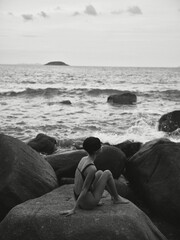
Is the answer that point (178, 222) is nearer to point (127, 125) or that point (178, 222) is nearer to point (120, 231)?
point (120, 231)

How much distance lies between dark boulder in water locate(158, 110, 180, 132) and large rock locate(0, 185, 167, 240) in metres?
10.9

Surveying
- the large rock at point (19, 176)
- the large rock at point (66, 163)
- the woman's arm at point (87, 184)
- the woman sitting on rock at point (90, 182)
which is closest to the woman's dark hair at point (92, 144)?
the woman sitting on rock at point (90, 182)

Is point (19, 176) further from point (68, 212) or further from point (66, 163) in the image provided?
point (66, 163)

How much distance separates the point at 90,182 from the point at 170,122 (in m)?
11.3

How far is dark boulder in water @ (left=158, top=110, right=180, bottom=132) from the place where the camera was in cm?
1549

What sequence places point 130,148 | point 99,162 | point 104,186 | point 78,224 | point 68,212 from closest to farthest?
point 78,224 → point 68,212 → point 104,186 → point 99,162 → point 130,148

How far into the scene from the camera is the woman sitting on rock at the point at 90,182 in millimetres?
4895

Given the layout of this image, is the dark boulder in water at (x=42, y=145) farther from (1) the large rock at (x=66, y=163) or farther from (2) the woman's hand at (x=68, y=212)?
(2) the woman's hand at (x=68, y=212)

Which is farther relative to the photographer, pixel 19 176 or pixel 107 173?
pixel 19 176

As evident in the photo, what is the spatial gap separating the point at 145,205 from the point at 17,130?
1007 cm

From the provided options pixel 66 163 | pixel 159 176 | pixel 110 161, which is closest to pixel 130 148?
pixel 110 161

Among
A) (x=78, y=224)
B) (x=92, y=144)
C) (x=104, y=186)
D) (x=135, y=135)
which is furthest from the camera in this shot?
(x=135, y=135)

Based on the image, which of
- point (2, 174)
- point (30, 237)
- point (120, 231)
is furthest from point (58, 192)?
point (120, 231)

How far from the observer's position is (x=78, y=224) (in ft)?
14.9
